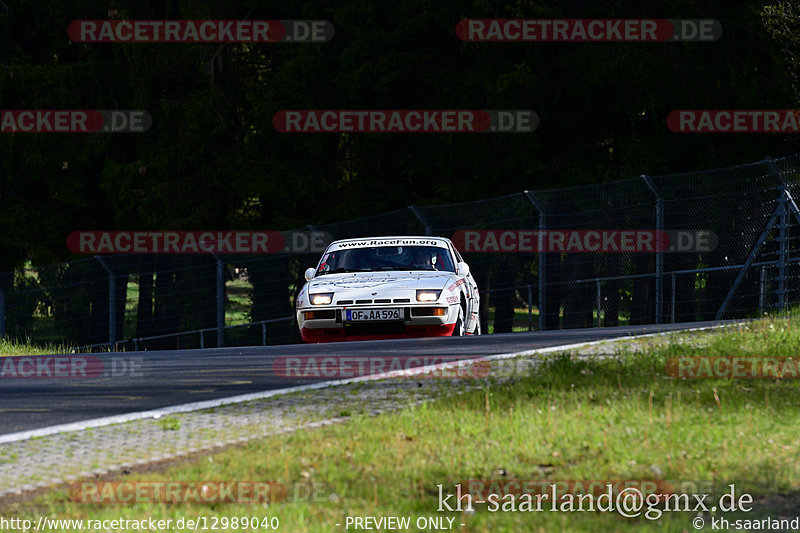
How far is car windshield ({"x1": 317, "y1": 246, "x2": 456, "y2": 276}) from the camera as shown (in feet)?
52.1

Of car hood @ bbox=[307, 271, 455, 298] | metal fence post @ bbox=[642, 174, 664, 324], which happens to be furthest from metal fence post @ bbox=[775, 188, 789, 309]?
car hood @ bbox=[307, 271, 455, 298]

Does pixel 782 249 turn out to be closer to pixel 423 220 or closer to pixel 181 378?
pixel 423 220

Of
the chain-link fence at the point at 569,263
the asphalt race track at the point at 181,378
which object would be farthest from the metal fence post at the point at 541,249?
the asphalt race track at the point at 181,378

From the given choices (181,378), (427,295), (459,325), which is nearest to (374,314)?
(427,295)

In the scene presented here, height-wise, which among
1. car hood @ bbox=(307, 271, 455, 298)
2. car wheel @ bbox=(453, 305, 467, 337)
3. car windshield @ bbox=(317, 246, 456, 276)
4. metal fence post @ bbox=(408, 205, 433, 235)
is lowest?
car wheel @ bbox=(453, 305, 467, 337)

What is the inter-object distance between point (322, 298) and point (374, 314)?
0.68 meters

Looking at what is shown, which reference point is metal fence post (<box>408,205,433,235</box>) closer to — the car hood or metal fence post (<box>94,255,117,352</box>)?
the car hood

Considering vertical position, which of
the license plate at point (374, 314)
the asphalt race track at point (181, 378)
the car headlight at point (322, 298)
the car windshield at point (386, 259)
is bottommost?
the asphalt race track at point (181, 378)

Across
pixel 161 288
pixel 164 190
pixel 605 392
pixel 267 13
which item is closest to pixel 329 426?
pixel 605 392

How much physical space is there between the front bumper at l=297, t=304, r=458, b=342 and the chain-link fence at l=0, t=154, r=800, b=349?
1.85 m

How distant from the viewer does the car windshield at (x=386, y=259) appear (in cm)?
1587

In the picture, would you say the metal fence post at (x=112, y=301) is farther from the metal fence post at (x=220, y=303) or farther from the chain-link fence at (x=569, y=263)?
the metal fence post at (x=220, y=303)

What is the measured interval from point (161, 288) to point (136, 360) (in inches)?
430

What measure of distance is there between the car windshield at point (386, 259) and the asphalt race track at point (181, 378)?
5.26 ft
